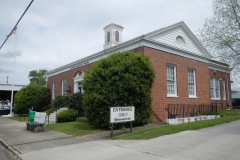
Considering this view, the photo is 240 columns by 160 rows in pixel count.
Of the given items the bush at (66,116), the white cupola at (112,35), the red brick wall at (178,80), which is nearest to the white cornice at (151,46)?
the red brick wall at (178,80)

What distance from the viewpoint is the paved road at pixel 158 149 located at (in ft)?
22.3

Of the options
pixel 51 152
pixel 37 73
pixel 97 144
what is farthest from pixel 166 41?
pixel 37 73

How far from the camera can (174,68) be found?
16953mm

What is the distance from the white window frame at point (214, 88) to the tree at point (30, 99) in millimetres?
17451

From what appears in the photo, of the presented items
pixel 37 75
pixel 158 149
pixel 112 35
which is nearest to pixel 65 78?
pixel 112 35

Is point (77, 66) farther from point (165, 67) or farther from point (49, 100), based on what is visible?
point (165, 67)

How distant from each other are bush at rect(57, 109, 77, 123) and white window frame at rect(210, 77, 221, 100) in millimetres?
12550

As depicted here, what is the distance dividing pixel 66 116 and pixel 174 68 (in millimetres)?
8278

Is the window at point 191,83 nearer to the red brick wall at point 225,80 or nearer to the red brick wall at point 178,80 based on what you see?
the red brick wall at point 178,80

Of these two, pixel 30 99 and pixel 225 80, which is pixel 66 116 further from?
pixel 225 80

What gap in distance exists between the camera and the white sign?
10.4 metres

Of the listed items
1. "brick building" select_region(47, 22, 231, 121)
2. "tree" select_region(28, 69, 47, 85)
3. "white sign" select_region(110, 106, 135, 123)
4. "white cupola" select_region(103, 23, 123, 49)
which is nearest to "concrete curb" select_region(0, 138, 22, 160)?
"white sign" select_region(110, 106, 135, 123)

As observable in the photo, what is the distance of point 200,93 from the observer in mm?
18938

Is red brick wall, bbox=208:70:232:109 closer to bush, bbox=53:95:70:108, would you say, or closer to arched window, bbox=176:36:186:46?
arched window, bbox=176:36:186:46
